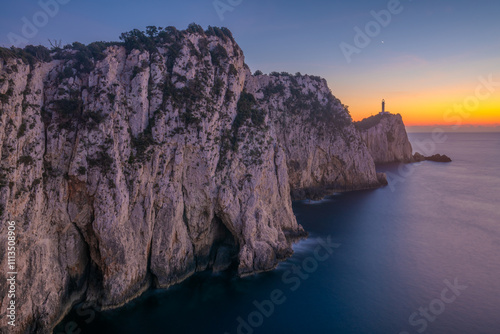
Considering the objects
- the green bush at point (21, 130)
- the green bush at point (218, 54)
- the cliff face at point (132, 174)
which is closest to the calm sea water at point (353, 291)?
the cliff face at point (132, 174)

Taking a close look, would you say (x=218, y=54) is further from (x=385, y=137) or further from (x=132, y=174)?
(x=385, y=137)

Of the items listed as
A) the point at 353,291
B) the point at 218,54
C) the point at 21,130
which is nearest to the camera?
the point at 21,130

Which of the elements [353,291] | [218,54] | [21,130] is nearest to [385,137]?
[218,54]

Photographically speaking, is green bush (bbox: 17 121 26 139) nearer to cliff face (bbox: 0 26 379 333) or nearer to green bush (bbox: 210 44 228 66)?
cliff face (bbox: 0 26 379 333)

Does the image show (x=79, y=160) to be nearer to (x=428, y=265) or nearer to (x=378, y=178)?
(x=428, y=265)

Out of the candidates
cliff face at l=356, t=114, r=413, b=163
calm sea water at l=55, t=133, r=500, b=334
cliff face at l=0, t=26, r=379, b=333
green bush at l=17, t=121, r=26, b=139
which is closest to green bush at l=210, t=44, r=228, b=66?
cliff face at l=0, t=26, r=379, b=333

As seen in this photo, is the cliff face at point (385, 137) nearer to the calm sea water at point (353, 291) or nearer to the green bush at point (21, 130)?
the calm sea water at point (353, 291)
